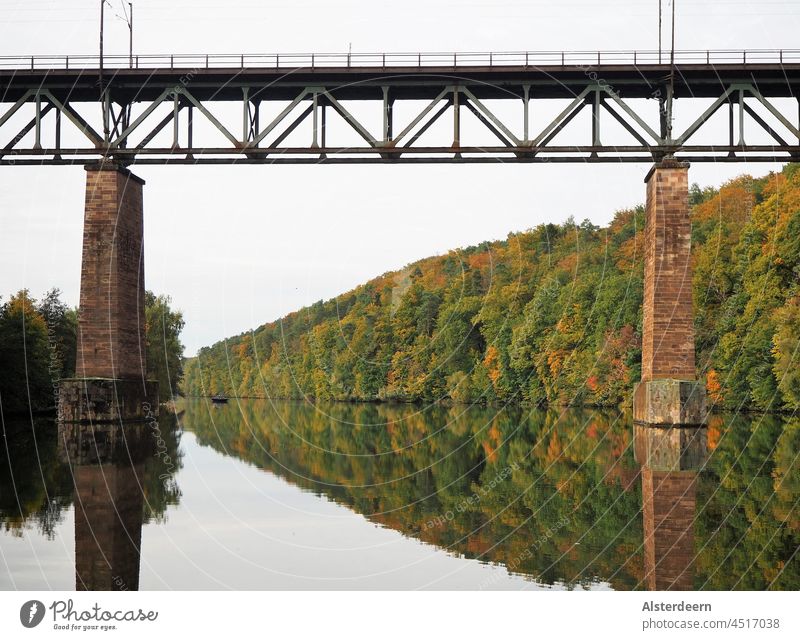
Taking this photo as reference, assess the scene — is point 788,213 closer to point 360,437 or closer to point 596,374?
point 596,374

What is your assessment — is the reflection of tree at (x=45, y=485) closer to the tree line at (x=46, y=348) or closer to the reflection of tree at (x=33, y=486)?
the reflection of tree at (x=33, y=486)

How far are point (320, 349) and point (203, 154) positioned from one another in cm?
9012

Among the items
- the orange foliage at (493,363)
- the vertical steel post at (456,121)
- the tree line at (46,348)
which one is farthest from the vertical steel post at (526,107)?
the orange foliage at (493,363)

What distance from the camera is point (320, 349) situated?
128 meters

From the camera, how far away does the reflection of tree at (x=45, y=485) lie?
59.4 feet

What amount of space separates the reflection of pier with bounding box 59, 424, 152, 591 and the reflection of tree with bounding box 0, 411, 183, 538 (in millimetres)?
264

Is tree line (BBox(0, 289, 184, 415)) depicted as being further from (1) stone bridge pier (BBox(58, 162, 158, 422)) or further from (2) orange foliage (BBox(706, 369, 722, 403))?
(2) orange foliage (BBox(706, 369, 722, 403))

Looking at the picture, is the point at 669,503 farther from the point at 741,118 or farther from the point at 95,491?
the point at 741,118

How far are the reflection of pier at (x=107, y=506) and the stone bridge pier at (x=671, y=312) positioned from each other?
715 inches

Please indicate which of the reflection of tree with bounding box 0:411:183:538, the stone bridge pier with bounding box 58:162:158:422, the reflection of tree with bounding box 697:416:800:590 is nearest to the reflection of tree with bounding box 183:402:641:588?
the reflection of tree with bounding box 697:416:800:590

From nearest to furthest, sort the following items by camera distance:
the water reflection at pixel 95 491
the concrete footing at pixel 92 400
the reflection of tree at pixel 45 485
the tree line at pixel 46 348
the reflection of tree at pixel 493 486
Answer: the water reflection at pixel 95 491 < the reflection of tree at pixel 493 486 < the reflection of tree at pixel 45 485 < the concrete footing at pixel 92 400 < the tree line at pixel 46 348

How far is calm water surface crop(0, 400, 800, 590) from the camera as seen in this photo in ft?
44.4

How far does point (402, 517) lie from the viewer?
18.8m

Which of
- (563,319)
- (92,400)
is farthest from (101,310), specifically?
(563,319)
